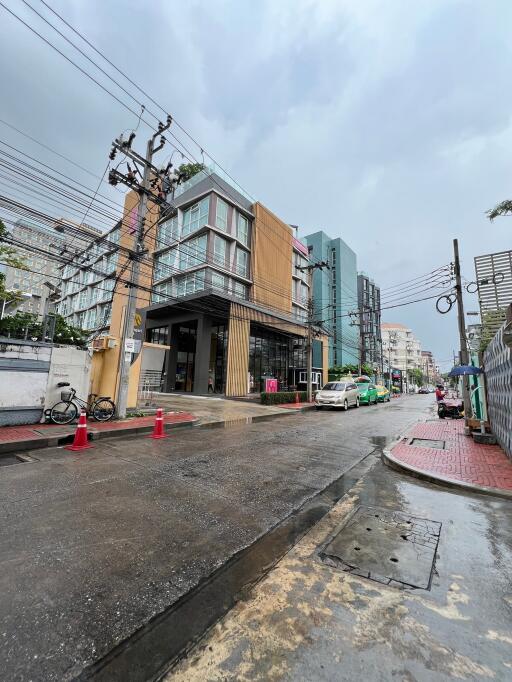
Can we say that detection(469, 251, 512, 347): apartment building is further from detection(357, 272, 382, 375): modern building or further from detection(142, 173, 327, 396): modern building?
detection(357, 272, 382, 375): modern building

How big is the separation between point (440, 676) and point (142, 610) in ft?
6.34

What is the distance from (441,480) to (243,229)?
27172 millimetres

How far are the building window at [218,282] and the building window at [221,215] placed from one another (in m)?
4.29

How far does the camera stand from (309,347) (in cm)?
2208

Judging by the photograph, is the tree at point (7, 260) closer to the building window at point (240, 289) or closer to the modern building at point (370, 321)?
the building window at point (240, 289)

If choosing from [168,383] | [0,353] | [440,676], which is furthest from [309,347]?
[440,676]

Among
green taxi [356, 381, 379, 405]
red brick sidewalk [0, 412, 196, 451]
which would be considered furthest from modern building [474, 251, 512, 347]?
green taxi [356, 381, 379, 405]

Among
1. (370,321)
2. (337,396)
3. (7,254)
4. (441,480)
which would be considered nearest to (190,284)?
(7,254)

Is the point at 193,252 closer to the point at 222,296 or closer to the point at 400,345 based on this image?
the point at 222,296

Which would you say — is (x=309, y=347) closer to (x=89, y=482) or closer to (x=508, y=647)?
(x=89, y=482)

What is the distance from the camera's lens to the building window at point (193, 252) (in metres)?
25.7

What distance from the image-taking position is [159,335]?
1168 inches

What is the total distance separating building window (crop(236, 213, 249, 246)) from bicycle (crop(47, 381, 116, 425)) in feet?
69.8

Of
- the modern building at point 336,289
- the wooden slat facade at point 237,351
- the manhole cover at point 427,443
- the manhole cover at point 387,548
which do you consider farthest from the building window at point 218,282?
the modern building at point 336,289
